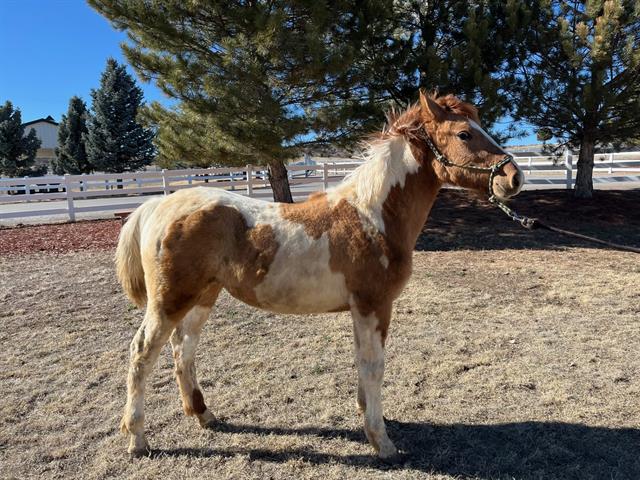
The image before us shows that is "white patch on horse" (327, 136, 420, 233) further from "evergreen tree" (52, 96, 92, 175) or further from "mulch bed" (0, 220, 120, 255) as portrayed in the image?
"evergreen tree" (52, 96, 92, 175)

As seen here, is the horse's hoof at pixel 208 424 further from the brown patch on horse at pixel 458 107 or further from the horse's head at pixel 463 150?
the brown patch on horse at pixel 458 107

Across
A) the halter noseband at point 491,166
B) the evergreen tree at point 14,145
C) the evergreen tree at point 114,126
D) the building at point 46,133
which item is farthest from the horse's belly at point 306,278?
the building at point 46,133

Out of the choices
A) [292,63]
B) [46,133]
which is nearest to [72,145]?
[46,133]

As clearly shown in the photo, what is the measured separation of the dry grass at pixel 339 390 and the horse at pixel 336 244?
1.31 ft

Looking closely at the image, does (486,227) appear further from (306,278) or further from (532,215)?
(306,278)

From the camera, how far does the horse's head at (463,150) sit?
2629mm

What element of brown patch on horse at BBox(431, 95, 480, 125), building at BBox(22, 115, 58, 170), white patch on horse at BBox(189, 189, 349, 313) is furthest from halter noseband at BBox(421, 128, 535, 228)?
building at BBox(22, 115, 58, 170)

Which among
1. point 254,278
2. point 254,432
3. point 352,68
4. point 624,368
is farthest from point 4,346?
point 352,68

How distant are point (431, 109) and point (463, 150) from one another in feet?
1.12

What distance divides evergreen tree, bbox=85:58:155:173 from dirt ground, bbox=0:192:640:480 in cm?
2390

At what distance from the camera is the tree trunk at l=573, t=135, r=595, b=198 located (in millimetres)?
12472

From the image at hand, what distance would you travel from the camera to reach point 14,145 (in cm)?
3195

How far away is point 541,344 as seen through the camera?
4.42 m

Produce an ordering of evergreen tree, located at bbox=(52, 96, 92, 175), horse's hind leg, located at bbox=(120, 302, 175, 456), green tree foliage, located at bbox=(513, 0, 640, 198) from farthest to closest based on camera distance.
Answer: evergreen tree, located at bbox=(52, 96, 92, 175), green tree foliage, located at bbox=(513, 0, 640, 198), horse's hind leg, located at bbox=(120, 302, 175, 456)
